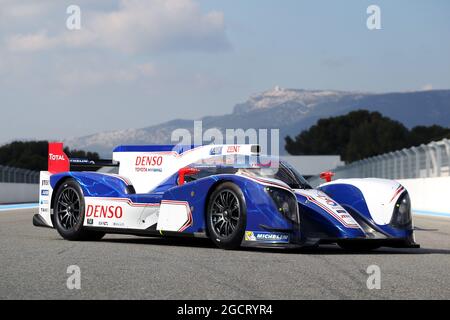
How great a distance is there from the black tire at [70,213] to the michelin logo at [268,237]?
2.81 m

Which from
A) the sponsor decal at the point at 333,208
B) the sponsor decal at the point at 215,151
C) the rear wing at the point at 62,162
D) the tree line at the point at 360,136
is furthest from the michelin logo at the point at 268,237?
the tree line at the point at 360,136

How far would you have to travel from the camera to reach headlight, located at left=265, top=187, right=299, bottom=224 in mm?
8695

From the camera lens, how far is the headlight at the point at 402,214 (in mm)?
9273

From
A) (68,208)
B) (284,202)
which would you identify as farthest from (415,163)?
(284,202)

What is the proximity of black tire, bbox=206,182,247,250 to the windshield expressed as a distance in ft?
1.83

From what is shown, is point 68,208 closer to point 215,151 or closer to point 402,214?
point 215,151

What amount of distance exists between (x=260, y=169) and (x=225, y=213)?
0.90 m

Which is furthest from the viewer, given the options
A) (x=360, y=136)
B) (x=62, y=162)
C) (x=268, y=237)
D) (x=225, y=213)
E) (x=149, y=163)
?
(x=360, y=136)

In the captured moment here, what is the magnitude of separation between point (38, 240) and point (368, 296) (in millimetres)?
6118

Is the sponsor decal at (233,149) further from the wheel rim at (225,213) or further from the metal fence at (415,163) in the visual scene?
the metal fence at (415,163)

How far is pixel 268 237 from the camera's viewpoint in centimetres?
872

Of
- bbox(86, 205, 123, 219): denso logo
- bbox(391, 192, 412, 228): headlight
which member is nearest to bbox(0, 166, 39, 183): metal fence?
bbox(86, 205, 123, 219): denso logo

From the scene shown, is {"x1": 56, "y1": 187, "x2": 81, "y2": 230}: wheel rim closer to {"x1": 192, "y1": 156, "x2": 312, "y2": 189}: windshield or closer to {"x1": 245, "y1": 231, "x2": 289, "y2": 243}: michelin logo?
{"x1": 192, "y1": 156, "x2": 312, "y2": 189}: windshield

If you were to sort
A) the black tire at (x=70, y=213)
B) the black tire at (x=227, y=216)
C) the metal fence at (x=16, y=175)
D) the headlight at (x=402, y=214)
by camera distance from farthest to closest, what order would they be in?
1. the metal fence at (x=16, y=175)
2. the black tire at (x=70, y=213)
3. the headlight at (x=402, y=214)
4. the black tire at (x=227, y=216)
